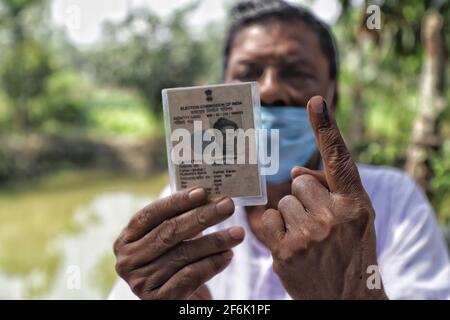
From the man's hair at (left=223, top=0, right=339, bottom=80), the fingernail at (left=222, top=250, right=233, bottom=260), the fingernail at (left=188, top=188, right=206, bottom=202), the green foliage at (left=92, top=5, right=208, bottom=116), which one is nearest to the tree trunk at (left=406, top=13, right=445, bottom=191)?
the man's hair at (left=223, top=0, right=339, bottom=80)

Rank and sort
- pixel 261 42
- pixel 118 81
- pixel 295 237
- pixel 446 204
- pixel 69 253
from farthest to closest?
pixel 118 81, pixel 69 253, pixel 446 204, pixel 261 42, pixel 295 237

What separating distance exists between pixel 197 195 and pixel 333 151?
26 centimetres

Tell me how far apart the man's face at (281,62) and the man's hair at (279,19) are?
3 centimetres

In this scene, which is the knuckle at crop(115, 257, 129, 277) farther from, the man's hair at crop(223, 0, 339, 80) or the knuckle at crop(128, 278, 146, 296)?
the man's hair at crop(223, 0, 339, 80)

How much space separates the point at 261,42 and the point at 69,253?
7107 mm

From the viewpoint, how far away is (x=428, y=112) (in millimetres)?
2904

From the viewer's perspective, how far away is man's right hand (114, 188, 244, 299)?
41.1 inches

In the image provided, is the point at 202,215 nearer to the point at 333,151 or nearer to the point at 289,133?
the point at 333,151

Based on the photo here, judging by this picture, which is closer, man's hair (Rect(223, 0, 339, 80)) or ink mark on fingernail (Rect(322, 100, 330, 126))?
ink mark on fingernail (Rect(322, 100, 330, 126))

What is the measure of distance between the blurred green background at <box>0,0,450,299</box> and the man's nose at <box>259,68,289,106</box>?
3.85m

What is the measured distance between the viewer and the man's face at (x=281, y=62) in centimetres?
148

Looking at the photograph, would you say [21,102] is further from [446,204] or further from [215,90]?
[215,90]

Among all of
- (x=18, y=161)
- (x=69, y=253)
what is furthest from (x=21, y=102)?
(x=69, y=253)
